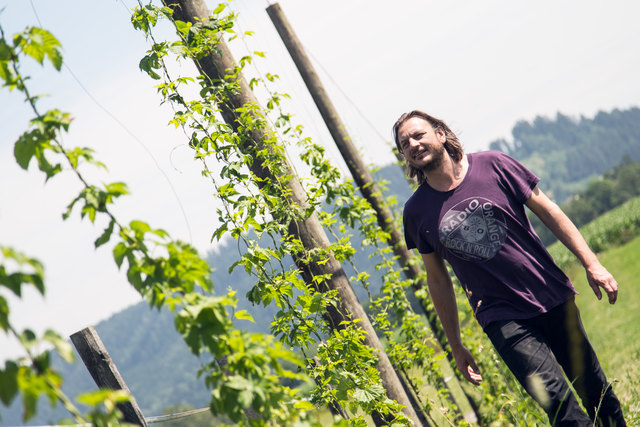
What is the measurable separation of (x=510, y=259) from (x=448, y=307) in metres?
0.60

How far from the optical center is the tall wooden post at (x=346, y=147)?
21.9 ft

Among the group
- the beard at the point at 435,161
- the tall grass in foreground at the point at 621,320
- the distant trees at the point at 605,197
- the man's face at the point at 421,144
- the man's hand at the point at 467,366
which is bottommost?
the distant trees at the point at 605,197

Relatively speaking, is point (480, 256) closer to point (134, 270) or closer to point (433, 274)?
point (433, 274)

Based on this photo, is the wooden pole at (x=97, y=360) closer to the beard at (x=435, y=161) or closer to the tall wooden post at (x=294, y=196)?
the tall wooden post at (x=294, y=196)

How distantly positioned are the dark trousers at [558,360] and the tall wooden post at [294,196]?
116cm

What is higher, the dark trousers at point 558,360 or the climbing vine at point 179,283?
the climbing vine at point 179,283

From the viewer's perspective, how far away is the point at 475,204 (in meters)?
3.09

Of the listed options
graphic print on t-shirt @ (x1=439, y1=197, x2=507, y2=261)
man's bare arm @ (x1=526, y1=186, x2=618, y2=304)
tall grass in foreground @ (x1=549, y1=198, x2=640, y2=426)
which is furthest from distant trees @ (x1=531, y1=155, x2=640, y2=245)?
graphic print on t-shirt @ (x1=439, y1=197, x2=507, y2=261)

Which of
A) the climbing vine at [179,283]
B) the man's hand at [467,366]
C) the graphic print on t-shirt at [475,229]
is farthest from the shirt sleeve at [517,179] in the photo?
the climbing vine at [179,283]

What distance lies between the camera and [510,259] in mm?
3037

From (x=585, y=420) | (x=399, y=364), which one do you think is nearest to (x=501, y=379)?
(x=399, y=364)

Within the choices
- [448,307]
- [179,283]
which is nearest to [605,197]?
[448,307]

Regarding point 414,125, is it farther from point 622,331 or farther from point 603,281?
point 622,331

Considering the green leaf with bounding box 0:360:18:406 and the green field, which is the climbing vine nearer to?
the green leaf with bounding box 0:360:18:406
